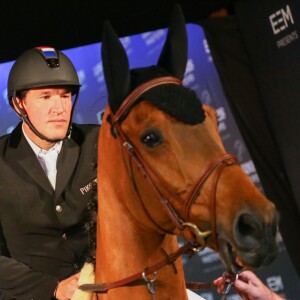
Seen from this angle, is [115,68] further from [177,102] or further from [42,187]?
[42,187]

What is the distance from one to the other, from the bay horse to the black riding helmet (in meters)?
0.64

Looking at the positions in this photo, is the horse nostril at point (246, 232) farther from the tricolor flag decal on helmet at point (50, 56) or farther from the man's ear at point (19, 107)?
the tricolor flag decal on helmet at point (50, 56)

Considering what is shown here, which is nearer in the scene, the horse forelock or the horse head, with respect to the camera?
the horse head

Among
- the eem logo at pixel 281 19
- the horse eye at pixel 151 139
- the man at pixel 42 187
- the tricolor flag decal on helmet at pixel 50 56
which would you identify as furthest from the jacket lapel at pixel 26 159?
the eem logo at pixel 281 19

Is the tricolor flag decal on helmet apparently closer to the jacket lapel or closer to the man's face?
the man's face

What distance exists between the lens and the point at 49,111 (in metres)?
2.14

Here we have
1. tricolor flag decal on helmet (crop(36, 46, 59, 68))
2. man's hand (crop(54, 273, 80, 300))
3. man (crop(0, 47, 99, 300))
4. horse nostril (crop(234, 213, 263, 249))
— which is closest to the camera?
horse nostril (crop(234, 213, 263, 249))

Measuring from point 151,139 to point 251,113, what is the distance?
3340 millimetres

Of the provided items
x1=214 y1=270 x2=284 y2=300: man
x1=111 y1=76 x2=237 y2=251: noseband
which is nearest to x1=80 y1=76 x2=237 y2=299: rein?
x1=111 y1=76 x2=237 y2=251: noseband

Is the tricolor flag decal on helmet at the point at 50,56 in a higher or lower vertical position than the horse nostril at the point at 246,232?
higher

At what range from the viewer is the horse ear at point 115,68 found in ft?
5.04

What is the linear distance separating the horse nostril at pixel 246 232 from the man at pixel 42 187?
90 centimetres

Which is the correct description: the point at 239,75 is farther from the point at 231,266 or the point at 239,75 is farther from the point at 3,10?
the point at 231,266

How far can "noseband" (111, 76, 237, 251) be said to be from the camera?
1375 mm
